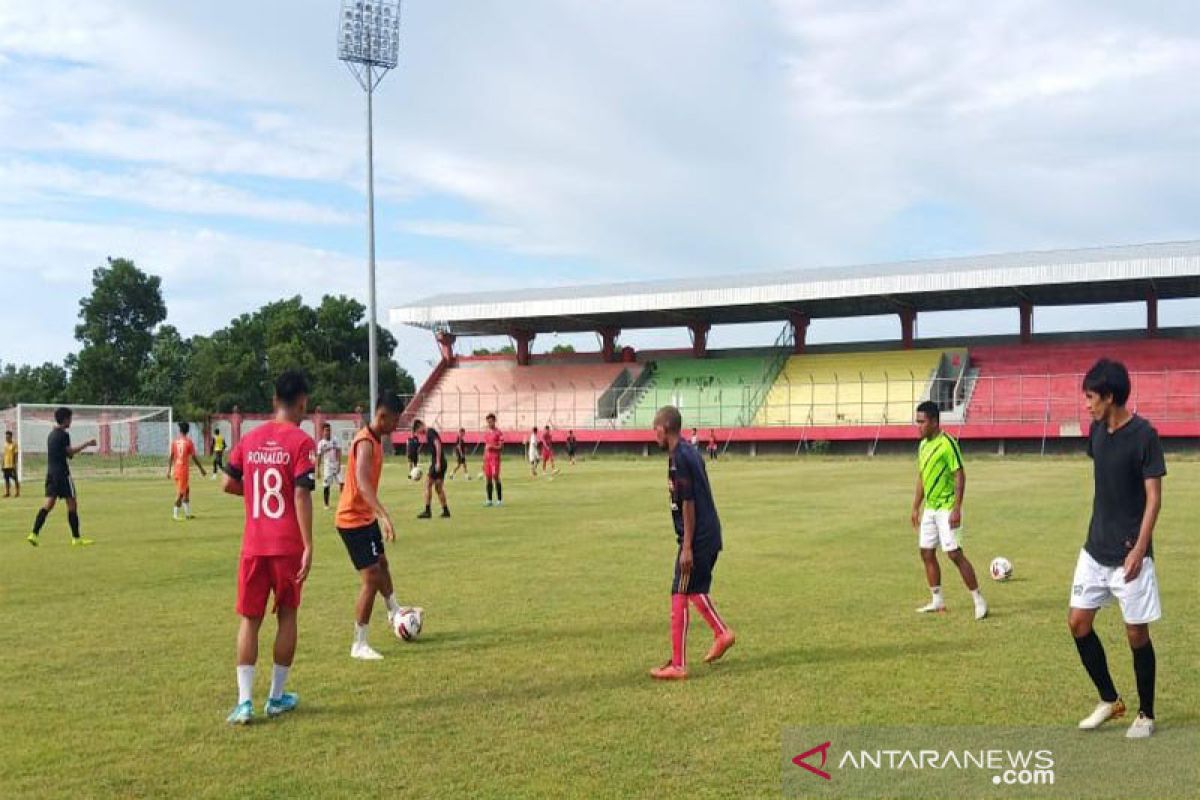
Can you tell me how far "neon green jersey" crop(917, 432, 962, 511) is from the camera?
10305 mm

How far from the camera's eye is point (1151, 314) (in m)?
52.0

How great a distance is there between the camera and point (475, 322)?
64.9 metres

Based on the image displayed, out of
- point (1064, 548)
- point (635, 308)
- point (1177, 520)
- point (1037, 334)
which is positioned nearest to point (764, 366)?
point (635, 308)

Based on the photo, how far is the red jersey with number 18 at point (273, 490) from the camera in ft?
22.4

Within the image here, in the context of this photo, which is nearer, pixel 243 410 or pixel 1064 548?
A: pixel 1064 548

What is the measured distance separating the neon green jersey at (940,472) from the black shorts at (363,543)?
529 cm

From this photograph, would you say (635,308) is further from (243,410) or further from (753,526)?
(753,526)

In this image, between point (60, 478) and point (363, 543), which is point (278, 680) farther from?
point (60, 478)

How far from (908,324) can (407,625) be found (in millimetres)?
52129

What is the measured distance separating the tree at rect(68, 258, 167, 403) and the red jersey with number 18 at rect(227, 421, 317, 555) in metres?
78.8

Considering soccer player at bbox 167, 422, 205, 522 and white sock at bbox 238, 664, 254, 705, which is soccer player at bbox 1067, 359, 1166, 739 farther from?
soccer player at bbox 167, 422, 205, 522

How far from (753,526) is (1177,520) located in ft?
24.5

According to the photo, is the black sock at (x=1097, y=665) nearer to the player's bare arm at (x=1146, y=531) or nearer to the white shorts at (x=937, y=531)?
the player's bare arm at (x=1146, y=531)

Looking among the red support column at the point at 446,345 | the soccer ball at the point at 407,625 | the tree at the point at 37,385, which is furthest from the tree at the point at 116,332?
the soccer ball at the point at 407,625
